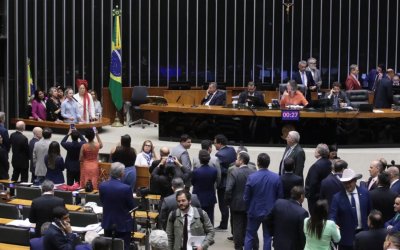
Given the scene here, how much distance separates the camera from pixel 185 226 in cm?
834

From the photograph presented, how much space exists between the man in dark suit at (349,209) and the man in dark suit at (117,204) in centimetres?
235

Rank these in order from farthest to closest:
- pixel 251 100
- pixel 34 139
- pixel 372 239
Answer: pixel 251 100 → pixel 34 139 → pixel 372 239

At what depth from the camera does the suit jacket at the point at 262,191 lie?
10102mm

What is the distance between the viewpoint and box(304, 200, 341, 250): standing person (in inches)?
319

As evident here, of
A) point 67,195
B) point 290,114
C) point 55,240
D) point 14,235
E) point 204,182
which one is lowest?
point 14,235

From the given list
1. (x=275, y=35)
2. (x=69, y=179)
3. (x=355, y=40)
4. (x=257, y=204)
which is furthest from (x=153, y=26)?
(x=257, y=204)

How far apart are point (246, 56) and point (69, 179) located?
12777 mm

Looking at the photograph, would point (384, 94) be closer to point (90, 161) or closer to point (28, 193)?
point (90, 161)

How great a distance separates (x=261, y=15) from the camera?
83.6 ft

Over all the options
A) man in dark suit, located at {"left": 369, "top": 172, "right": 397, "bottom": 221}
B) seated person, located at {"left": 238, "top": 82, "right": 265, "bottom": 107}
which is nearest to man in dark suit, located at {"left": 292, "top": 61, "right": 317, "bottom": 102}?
seated person, located at {"left": 238, "top": 82, "right": 265, "bottom": 107}

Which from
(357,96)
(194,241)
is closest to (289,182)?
(194,241)

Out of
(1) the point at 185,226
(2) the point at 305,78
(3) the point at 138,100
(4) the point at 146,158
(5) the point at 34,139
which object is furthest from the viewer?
(3) the point at 138,100

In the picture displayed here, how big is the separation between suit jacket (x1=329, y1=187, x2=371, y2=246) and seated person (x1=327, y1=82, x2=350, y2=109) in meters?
8.89

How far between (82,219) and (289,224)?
264cm
